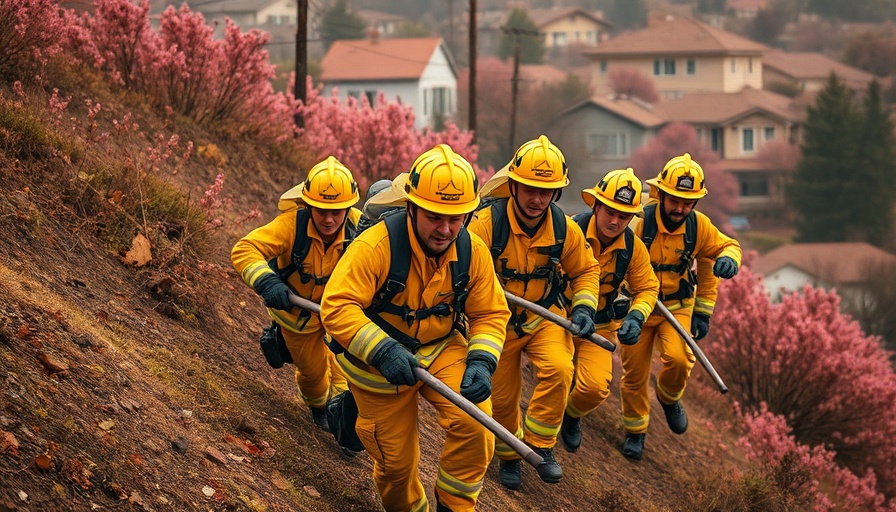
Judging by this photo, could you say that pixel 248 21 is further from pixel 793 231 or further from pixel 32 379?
pixel 32 379

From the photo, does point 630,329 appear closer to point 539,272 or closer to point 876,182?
point 539,272

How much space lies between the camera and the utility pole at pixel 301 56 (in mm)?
17000

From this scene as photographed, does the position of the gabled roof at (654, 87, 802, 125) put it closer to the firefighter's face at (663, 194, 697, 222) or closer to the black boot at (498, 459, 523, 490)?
the firefighter's face at (663, 194, 697, 222)

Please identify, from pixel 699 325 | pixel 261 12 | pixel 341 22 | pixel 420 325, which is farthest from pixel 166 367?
pixel 261 12

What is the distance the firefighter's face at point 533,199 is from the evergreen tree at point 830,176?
55170mm

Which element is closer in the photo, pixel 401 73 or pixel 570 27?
pixel 401 73

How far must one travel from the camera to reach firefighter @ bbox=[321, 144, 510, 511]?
20.0ft

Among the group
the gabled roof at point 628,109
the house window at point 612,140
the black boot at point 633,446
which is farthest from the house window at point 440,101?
the black boot at point 633,446

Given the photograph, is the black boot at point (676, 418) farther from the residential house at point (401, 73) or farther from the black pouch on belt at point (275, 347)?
the residential house at point (401, 73)

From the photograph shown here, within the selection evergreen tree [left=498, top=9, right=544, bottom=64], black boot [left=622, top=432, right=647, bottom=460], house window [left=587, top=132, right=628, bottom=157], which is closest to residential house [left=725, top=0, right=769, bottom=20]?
evergreen tree [left=498, top=9, right=544, bottom=64]

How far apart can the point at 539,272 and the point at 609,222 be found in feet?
3.63

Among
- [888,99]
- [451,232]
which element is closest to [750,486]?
[451,232]

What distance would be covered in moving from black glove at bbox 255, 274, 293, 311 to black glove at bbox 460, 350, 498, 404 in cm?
150

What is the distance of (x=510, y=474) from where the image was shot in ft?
28.0
